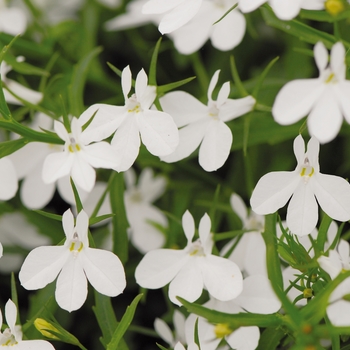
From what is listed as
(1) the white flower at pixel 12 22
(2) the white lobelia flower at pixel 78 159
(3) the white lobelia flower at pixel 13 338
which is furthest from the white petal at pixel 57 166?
(1) the white flower at pixel 12 22

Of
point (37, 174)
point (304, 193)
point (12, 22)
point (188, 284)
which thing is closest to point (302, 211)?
point (304, 193)

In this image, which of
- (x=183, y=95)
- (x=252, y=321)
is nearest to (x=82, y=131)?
(x=183, y=95)

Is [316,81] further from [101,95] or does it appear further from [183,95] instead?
[101,95]

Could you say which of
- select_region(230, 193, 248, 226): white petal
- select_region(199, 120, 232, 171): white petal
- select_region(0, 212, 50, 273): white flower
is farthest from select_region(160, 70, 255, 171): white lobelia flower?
select_region(0, 212, 50, 273): white flower

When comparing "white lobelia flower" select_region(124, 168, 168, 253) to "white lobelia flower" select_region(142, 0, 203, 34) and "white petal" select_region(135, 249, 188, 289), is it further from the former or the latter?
"white lobelia flower" select_region(142, 0, 203, 34)

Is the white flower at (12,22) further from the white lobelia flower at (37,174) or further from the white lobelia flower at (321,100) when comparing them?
the white lobelia flower at (321,100)
